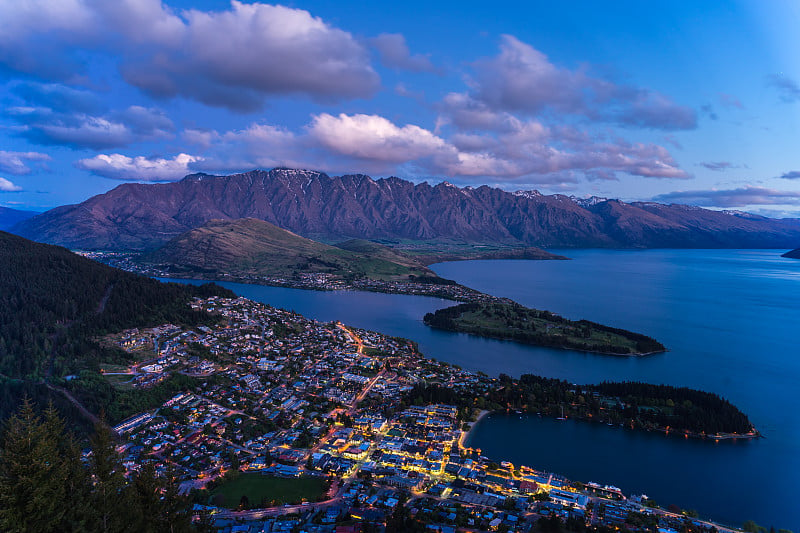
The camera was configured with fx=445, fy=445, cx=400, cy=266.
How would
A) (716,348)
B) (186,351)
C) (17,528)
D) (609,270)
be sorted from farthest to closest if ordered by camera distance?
1. (609,270)
2. (716,348)
3. (186,351)
4. (17,528)

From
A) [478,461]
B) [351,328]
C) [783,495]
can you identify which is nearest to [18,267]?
[351,328]

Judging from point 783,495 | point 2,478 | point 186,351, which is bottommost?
point 783,495

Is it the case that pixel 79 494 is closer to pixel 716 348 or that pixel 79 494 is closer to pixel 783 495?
pixel 783 495

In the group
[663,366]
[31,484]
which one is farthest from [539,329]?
[31,484]

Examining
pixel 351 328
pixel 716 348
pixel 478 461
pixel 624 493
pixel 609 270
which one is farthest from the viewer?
pixel 609 270

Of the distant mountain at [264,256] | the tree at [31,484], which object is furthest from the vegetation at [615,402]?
the distant mountain at [264,256]

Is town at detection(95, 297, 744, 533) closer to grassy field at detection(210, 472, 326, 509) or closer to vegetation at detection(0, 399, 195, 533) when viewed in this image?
grassy field at detection(210, 472, 326, 509)

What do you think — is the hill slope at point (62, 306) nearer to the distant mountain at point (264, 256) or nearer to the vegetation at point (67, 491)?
the vegetation at point (67, 491)
